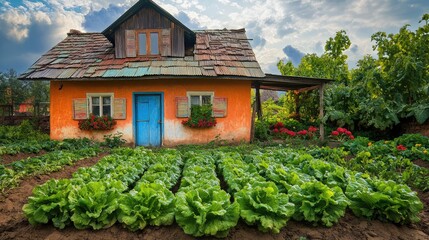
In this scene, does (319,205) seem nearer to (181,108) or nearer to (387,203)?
(387,203)

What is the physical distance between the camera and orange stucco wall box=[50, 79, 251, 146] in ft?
38.1

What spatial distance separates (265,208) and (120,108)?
9.50 metres

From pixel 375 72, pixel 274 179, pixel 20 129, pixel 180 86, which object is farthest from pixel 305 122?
pixel 20 129

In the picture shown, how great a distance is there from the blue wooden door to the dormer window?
6.44 ft

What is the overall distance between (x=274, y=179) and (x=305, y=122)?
11.2 metres

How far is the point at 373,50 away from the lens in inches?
570

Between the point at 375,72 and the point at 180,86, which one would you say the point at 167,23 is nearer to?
the point at 180,86

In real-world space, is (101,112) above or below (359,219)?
above

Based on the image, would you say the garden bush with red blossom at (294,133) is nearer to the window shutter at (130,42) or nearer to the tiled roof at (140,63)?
the tiled roof at (140,63)

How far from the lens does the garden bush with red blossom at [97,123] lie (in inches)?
446

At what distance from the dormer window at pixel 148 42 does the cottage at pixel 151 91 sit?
0.04 metres

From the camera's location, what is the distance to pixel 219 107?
11.6 meters

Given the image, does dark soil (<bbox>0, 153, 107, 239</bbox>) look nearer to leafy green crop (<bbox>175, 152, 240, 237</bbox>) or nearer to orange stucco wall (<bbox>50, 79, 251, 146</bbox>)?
leafy green crop (<bbox>175, 152, 240, 237</bbox>)

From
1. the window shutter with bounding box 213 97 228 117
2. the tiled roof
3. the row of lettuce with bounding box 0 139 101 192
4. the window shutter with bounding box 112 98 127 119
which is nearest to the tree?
the tiled roof
